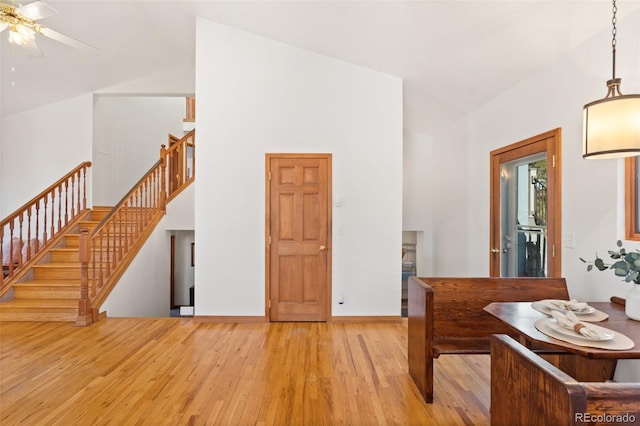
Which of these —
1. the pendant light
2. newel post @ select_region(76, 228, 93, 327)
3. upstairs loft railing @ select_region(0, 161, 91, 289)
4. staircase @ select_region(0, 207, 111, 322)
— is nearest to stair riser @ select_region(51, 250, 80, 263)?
staircase @ select_region(0, 207, 111, 322)

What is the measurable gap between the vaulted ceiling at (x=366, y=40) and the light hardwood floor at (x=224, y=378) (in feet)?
9.49

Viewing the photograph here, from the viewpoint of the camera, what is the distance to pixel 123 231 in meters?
5.27

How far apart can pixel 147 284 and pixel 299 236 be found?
9.90 feet

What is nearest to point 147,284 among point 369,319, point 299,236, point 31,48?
point 299,236

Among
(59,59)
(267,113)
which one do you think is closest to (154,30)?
(59,59)

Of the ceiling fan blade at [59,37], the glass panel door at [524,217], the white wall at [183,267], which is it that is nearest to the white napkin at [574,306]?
the glass panel door at [524,217]

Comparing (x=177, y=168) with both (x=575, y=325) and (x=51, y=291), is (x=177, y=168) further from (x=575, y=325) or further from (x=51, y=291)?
(x=575, y=325)

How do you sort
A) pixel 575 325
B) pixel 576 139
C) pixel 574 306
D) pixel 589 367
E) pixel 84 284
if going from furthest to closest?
pixel 84 284, pixel 576 139, pixel 589 367, pixel 574 306, pixel 575 325

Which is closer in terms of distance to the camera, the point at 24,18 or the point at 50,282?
the point at 24,18

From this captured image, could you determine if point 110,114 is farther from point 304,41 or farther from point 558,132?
point 558,132

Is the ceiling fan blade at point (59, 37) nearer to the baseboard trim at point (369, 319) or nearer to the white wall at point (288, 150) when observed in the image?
the white wall at point (288, 150)

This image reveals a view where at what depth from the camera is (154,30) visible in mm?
4523

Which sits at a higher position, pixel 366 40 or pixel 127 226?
pixel 366 40

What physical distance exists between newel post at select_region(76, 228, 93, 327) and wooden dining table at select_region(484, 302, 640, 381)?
14.1 ft
